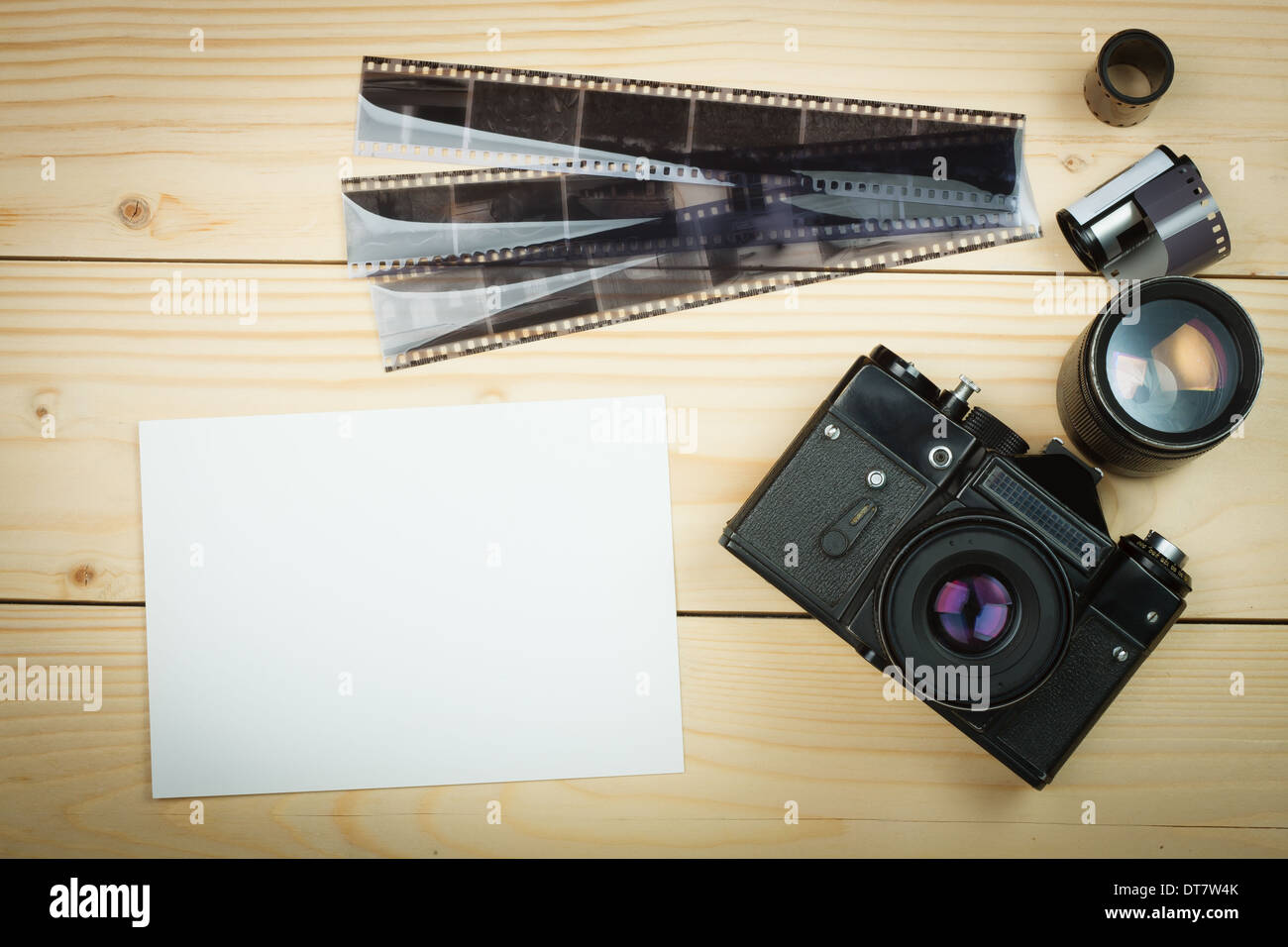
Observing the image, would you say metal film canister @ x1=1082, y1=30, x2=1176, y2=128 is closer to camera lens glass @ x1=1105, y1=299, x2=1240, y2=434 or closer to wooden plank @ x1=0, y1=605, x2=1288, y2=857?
camera lens glass @ x1=1105, y1=299, x2=1240, y2=434

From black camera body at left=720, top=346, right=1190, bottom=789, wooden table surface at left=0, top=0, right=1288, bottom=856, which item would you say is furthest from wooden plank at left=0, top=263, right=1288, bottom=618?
black camera body at left=720, top=346, right=1190, bottom=789

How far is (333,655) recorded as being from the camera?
856 mm

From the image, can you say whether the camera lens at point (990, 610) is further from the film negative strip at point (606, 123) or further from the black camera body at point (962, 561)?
the film negative strip at point (606, 123)

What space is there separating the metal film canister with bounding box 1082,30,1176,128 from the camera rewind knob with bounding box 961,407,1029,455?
1.13 ft

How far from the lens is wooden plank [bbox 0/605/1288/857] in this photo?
84 centimetres

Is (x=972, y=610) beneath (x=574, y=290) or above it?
beneath

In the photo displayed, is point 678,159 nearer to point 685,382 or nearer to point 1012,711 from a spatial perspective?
point 685,382

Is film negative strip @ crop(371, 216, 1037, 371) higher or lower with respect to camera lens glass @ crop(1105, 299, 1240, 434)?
higher

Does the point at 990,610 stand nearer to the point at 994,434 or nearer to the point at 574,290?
the point at 994,434

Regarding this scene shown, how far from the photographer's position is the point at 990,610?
701 mm

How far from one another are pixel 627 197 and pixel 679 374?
19 centimetres

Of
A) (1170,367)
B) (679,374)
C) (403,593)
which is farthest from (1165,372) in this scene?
(403,593)
